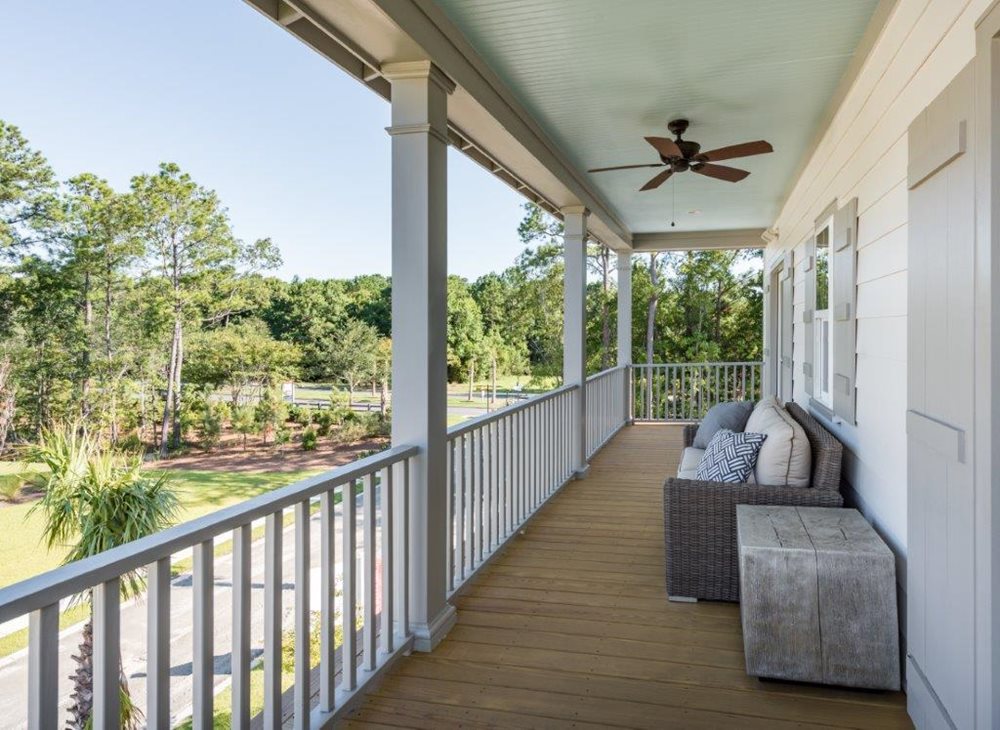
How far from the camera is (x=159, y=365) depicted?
1784cm

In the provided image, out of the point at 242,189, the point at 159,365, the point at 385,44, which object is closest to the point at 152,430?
the point at 159,365

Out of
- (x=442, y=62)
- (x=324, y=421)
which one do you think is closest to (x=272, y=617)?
(x=442, y=62)

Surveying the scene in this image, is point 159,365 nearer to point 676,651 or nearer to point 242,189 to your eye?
point 242,189

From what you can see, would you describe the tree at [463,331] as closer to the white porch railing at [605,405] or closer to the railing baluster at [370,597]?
the white porch railing at [605,405]

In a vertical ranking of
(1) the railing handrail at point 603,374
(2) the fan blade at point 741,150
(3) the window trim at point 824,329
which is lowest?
(1) the railing handrail at point 603,374

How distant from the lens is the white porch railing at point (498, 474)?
11.3 feet

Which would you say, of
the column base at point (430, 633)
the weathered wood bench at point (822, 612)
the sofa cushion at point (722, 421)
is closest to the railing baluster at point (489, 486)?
the column base at point (430, 633)

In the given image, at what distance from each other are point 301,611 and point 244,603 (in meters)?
0.34

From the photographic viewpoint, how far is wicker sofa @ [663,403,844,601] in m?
3.26

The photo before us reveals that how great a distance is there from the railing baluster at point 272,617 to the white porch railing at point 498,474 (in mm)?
1397

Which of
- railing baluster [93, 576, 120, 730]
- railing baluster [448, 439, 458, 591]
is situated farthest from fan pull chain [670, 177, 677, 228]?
railing baluster [93, 576, 120, 730]

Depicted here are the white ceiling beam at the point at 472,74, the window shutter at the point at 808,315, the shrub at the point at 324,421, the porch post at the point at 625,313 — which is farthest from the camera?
the shrub at the point at 324,421

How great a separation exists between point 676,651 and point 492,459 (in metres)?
1.54

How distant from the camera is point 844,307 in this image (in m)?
3.58
